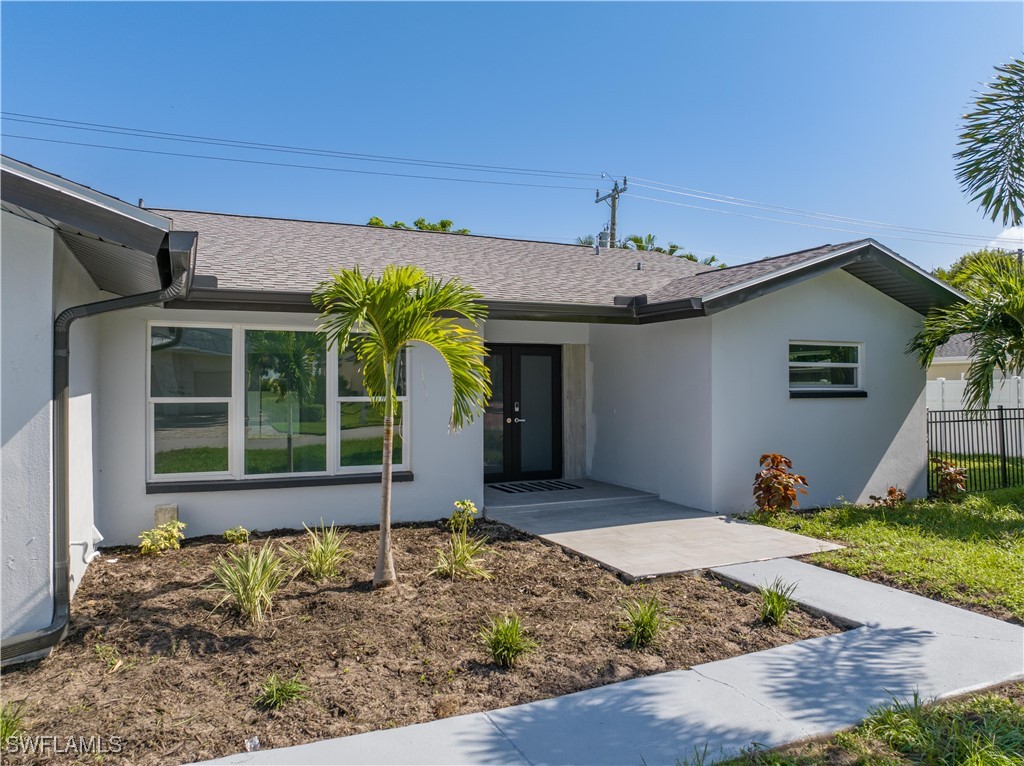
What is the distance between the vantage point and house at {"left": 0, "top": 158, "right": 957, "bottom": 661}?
4.34 m

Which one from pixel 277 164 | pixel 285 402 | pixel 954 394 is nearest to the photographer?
pixel 285 402

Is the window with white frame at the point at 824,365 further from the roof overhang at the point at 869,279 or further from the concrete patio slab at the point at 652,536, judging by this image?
the concrete patio slab at the point at 652,536

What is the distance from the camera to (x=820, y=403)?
390 inches

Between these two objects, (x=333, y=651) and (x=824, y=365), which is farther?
(x=824, y=365)

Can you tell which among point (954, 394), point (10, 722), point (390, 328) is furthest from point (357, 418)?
point (954, 394)

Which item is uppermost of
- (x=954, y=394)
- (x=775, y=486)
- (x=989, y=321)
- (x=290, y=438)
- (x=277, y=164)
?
(x=277, y=164)

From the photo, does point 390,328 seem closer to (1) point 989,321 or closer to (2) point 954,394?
(1) point 989,321

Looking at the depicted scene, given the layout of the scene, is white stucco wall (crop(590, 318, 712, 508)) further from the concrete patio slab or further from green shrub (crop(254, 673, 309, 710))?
green shrub (crop(254, 673, 309, 710))

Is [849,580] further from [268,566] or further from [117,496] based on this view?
[117,496]

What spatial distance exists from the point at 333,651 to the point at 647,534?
14.2 feet

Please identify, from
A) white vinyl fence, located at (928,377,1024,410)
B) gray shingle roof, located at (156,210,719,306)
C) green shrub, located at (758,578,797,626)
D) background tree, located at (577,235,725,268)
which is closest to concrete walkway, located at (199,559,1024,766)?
green shrub, located at (758,578,797,626)

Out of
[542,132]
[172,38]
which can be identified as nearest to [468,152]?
[542,132]

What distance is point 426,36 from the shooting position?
1262 centimetres

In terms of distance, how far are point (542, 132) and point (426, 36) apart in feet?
19.2
